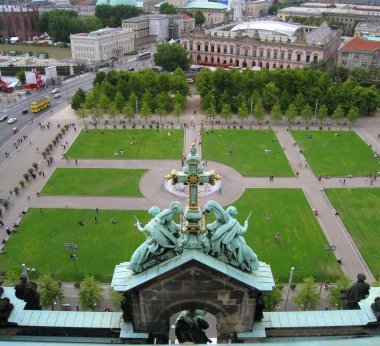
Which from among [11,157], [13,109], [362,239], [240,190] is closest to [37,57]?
[13,109]

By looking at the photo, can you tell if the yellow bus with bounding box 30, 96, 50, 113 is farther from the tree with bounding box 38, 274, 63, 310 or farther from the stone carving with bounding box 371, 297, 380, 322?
the stone carving with bounding box 371, 297, 380, 322

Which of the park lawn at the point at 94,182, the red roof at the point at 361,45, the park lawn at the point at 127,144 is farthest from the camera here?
the red roof at the point at 361,45

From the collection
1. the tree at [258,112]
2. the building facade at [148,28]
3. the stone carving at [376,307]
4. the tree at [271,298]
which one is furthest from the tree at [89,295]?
the building facade at [148,28]

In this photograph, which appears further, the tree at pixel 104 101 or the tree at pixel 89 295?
the tree at pixel 104 101

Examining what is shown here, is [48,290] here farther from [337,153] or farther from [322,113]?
[322,113]

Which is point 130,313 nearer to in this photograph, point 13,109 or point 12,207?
point 12,207

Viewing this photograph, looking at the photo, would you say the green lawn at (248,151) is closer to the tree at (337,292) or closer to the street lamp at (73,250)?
the tree at (337,292)
